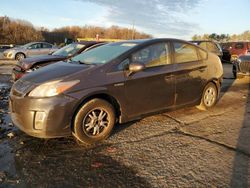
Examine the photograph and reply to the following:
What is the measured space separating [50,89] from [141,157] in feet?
5.29

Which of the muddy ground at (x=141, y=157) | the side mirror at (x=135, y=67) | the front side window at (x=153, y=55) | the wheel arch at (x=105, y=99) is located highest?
the front side window at (x=153, y=55)

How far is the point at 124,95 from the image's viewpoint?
4.84 meters

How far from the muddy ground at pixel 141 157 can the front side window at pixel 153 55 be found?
3.80 ft

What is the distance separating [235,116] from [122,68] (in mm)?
2891

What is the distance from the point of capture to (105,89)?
457 centimetres

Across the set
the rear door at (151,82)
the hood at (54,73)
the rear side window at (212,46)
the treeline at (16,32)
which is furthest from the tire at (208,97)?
the treeline at (16,32)

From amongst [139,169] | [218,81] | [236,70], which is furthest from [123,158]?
[236,70]

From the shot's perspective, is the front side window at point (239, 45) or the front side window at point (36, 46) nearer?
the front side window at point (36, 46)

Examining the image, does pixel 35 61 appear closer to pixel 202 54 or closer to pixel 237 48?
pixel 202 54

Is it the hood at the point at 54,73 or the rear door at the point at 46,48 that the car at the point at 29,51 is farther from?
the hood at the point at 54,73

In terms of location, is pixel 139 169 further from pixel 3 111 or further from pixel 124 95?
pixel 3 111

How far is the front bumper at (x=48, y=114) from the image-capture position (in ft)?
13.6

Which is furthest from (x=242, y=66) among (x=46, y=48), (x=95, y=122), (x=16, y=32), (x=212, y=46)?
(x=16, y=32)

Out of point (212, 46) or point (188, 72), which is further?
point (212, 46)
